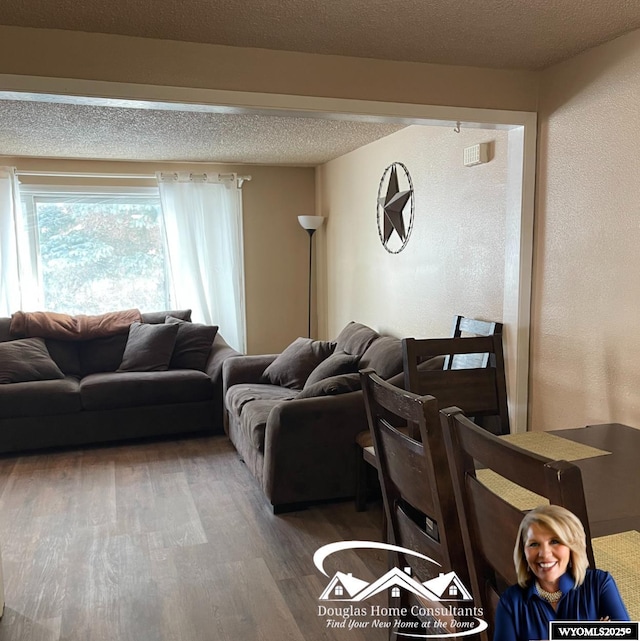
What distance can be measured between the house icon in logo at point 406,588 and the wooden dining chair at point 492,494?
0.17 m

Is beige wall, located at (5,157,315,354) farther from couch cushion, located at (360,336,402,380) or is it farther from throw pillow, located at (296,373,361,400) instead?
throw pillow, located at (296,373,361,400)

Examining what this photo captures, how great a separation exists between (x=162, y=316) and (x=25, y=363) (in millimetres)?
1199

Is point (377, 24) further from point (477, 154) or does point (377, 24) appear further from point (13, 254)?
point (13, 254)

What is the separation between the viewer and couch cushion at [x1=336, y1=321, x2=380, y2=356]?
168 inches

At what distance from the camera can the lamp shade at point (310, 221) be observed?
228 inches

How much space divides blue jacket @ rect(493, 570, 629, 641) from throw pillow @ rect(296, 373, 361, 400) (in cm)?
242

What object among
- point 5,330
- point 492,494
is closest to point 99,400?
point 5,330

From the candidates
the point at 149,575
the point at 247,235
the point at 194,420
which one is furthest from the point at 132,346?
the point at 149,575

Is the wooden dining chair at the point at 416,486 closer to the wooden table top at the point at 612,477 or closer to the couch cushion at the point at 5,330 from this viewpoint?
the wooden table top at the point at 612,477

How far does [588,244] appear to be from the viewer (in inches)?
104

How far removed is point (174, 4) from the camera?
2.10 metres

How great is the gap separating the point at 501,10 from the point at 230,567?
96.7 inches

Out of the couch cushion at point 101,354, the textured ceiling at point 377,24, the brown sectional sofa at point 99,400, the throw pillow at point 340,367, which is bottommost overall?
the brown sectional sofa at point 99,400

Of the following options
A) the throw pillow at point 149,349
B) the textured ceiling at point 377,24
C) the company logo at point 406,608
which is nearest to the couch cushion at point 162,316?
the throw pillow at point 149,349
